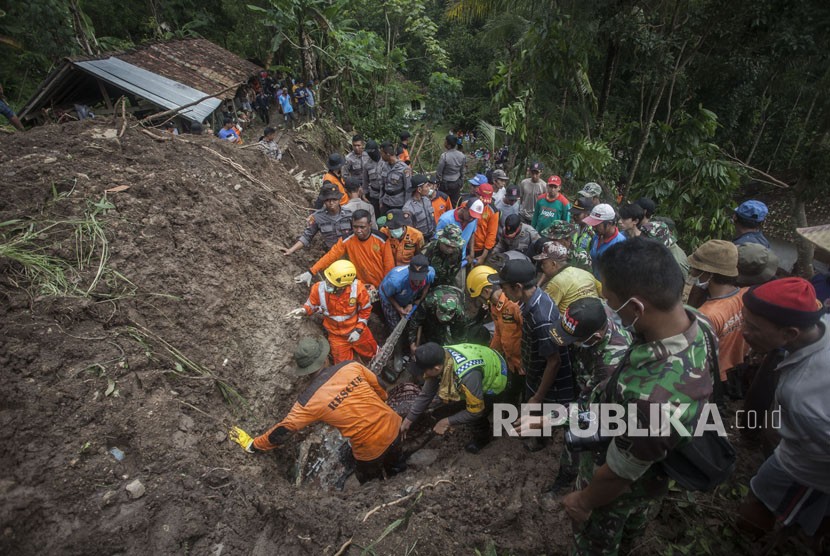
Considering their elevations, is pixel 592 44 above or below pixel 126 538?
above

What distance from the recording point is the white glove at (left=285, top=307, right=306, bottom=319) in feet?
14.9

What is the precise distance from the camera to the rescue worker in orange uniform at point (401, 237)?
15.9ft

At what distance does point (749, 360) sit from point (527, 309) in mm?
2544

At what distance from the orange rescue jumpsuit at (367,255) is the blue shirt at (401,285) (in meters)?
0.28

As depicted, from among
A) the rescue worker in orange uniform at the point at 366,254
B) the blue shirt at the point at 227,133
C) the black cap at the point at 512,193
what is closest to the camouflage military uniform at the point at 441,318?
the rescue worker in orange uniform at the point at 366,254

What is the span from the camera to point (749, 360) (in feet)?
12.6

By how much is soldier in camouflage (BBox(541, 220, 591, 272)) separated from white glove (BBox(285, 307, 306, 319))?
113 inches

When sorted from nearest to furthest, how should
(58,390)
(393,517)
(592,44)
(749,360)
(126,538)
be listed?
(126,538), (393,517), (58,390), (749,360), (592,44)

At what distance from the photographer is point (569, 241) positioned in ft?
15.1

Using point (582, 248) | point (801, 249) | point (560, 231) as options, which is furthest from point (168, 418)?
point (801, 249)

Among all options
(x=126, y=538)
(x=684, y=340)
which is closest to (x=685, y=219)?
(x=684, y=340)

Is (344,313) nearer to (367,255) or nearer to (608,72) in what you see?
(367,255)

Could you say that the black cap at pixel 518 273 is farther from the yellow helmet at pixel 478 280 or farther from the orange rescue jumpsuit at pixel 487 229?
the orange rescue jumpsuit at pixel 487 229

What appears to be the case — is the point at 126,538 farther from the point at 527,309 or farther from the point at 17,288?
the point at 527,309
